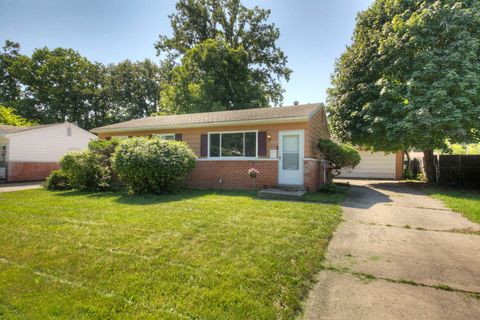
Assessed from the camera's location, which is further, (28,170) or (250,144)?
(28,170)

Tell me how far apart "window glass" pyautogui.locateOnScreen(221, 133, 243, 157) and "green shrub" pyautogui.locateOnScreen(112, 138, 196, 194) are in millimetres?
2008

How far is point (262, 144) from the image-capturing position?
31.0ft

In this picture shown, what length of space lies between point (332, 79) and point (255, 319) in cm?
1500

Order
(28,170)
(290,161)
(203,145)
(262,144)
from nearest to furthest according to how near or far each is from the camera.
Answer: (290,161) < (262,144) < (203,145) < (28,170)

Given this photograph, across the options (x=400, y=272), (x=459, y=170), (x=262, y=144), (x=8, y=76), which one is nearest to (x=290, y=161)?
(x=262, y=144)

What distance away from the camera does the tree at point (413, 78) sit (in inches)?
378

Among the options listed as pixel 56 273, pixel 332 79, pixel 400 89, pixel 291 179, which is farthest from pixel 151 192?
pixel 332 79

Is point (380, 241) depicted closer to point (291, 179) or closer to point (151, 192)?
point (291, 179)

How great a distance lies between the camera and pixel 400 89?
1068 centimetres

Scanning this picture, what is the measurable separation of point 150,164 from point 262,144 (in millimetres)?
4180

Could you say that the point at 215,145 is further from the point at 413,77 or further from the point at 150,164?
the point at 413,77

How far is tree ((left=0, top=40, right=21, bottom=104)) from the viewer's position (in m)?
28.5

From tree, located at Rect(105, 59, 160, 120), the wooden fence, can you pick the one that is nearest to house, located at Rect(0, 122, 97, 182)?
tree, located at Rect(105, 59, 160, 120)

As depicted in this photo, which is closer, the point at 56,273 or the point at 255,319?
the point at 255,319
